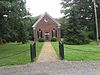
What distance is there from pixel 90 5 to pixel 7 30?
30.6 m

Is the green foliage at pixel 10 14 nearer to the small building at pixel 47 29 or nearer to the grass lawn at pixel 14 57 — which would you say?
the grass lawn at pixel 14 57

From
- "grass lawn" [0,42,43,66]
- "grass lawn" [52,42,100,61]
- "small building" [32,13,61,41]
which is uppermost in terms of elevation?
"small building" [32,13,61,41]

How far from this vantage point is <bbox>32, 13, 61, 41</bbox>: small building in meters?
59.2

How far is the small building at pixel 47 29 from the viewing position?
194 feet

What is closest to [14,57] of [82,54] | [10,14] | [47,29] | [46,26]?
[82,54]

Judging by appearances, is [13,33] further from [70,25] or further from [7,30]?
[70,25]

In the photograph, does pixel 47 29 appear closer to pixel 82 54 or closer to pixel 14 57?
pixel 82 54

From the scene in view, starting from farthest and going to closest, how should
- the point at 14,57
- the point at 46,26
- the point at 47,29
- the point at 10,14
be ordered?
1. the point at 46,26
2. the point at 47,29
3. the point at 10,14
4. the point at 14,57

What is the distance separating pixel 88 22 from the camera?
57969 mm

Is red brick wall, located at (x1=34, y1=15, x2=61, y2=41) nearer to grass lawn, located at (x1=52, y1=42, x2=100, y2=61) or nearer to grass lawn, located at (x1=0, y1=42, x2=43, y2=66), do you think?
grass lawn, located at (x1=0, y1=42, x2=43, y2=66)

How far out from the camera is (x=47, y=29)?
59594 millimetres

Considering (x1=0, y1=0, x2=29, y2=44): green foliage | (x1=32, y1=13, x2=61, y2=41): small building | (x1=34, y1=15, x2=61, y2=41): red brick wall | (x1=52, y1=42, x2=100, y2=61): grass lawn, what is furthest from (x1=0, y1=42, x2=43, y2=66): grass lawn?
(x1=34, y1=15, x2=61, y2=41): red brick wall

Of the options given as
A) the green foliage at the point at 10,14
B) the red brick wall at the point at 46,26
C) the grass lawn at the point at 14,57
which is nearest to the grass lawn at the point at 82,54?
the grass lawn at the point at 14,57

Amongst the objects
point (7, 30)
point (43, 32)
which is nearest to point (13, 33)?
point (7, 30)
